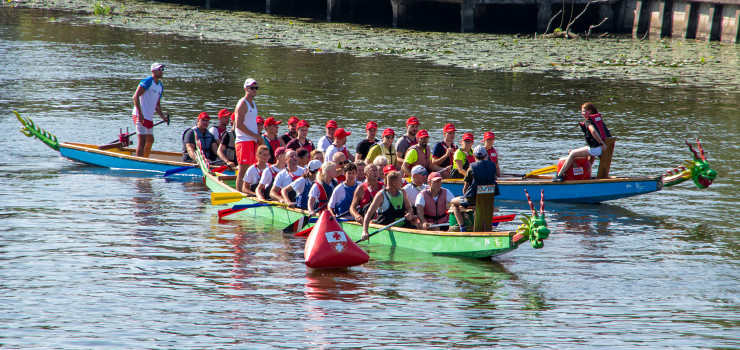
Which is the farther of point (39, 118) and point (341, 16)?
point (341, 16)

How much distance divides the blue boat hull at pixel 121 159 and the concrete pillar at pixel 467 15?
82.3 feet

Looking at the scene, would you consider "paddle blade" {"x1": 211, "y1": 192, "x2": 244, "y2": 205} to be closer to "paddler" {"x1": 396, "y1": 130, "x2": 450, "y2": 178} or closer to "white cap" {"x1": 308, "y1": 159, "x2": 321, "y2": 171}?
"white cap" {"x1": 308, "y1": 159, "x2": 321, "y2": 171}

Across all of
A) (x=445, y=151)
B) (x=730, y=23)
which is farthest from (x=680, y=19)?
(x=445, y=151)

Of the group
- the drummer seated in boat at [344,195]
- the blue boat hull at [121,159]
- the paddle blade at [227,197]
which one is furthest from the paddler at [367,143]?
the blue boat hull at [121,159]

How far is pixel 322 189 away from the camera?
13352 mm

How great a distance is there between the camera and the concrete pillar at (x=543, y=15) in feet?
132

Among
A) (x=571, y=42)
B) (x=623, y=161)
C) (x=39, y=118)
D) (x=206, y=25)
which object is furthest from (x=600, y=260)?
(x=206, y=25)

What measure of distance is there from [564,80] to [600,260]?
1988 cm

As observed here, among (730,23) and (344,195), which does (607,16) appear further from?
(344,195)

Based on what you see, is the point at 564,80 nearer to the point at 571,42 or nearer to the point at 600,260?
the point at 571,42

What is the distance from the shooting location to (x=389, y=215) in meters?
12.6

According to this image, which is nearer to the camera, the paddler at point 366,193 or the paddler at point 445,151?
the paddler at point 366,193

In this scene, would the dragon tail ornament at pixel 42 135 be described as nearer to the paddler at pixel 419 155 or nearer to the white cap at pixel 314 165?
the white cap at pixel 314 165

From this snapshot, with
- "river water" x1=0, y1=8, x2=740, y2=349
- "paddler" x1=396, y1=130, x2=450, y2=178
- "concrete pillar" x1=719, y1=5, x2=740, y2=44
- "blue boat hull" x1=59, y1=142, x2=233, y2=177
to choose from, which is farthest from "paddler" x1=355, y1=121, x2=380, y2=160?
"concrete pillar" x1=719, y1=5, x2=740, y2=44
